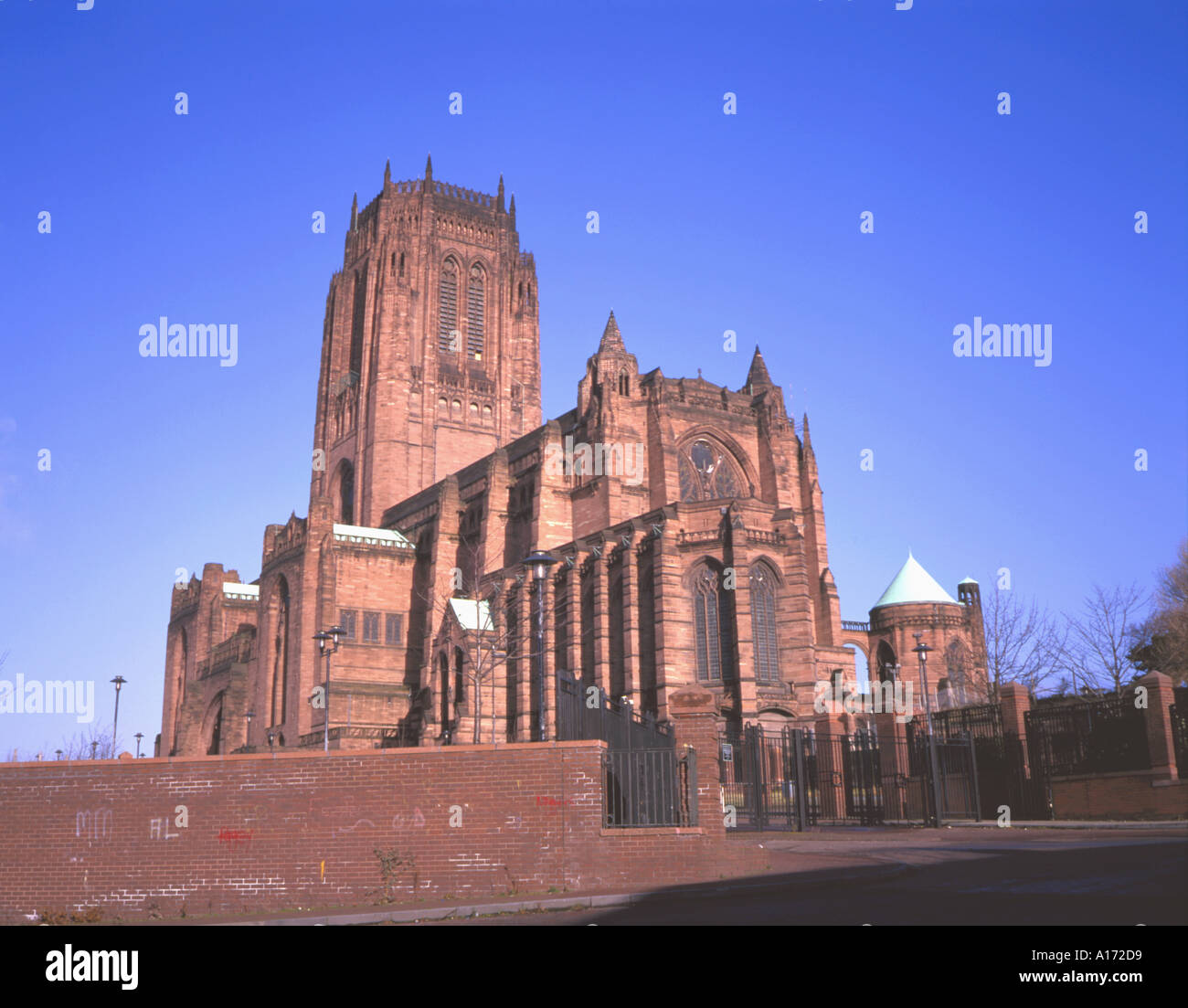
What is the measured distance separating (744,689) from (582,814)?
27191 mm

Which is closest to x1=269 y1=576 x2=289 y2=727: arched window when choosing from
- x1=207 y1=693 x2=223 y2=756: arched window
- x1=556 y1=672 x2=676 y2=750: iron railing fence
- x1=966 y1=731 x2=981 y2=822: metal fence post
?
x1=207 y1=693 x2=223 y2=756: arched window

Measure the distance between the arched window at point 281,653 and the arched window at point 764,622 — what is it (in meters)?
23.2

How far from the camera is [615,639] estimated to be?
150 feet

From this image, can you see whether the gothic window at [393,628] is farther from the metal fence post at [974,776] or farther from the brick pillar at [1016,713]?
the brick pillar at [1016,713]

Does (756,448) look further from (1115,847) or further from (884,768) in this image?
(1115,847)

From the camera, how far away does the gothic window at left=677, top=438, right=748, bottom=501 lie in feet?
175

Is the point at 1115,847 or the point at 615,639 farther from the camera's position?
the point at 615,639

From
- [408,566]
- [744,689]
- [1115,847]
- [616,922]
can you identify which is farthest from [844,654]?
[616,922]

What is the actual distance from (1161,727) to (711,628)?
21.2 metres

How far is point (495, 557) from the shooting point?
54.9 meters

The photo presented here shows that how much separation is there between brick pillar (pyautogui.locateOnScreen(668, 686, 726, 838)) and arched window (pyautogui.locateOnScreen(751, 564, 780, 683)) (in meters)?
28.2

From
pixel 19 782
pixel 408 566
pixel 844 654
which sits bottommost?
pixel 19 782

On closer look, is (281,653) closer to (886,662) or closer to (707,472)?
(707,472)
